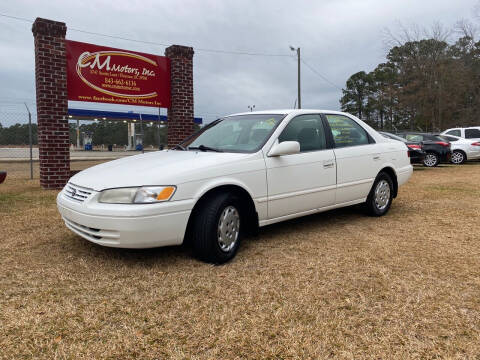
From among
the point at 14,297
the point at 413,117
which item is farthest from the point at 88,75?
the point at 413,117

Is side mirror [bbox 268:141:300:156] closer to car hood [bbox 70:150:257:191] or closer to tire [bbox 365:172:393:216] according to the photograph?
car hood [bbox 70:150:257:191]

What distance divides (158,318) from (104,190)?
1295 mm

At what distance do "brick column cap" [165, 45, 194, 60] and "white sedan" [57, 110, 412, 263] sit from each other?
5815 mm

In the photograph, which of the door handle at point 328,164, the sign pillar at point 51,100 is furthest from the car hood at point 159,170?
the sign pillar at point 51,100

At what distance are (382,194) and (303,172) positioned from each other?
1.88 meters

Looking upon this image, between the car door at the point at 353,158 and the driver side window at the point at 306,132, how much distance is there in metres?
0.22

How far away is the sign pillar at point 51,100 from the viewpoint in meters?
8.08

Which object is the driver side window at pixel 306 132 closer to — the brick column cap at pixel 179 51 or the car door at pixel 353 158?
the car door at pixel 353 158

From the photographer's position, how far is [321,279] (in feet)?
10.8

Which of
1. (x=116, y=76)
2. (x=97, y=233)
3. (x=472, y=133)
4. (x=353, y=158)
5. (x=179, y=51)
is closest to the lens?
(x=97, y=233)

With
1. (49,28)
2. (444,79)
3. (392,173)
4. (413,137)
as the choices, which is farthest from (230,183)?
(444,79)

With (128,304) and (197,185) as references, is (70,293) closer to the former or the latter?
(128,304)

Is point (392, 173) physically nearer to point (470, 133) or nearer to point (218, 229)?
point (218, 229)

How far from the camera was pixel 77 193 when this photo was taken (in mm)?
3654
